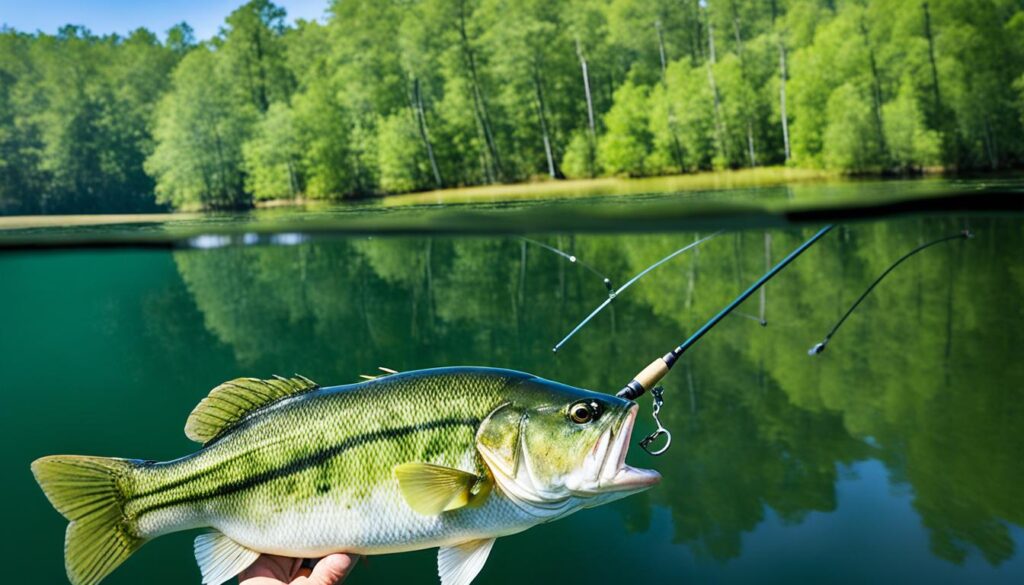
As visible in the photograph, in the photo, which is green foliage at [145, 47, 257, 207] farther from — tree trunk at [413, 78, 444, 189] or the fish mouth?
the fish mouth

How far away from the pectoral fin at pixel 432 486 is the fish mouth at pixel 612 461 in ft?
1.08

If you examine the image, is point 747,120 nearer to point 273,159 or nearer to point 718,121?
point 718,121

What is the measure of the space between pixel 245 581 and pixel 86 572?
48 centimetres

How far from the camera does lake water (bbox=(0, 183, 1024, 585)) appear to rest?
1059 cm

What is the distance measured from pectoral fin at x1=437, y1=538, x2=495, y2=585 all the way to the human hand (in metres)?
0.32

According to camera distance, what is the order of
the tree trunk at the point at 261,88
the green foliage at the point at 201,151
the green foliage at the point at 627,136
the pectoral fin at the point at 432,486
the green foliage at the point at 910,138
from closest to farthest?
the pectoral fin at the point at 432,486, the green foliage at the point at 910,138, the green foliage at the point at 201,151, the green foliage at the point at 627,136, the tree trunk at the point at 261,88

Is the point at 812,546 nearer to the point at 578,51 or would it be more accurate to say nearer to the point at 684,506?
the point at 684,506

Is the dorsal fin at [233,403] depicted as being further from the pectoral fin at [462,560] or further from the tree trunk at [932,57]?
the tree trunk at [932,57]

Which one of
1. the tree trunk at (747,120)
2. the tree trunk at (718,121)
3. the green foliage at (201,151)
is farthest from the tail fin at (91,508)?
the tree trunk at (747,120)

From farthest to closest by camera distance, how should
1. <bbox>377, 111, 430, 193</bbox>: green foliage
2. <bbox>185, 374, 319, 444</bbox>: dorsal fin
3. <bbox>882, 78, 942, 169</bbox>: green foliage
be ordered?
<bbox>377, 111, 430, 193</bbox>: green foliage
<bbox>882, 78, 942, 169</bbox>: green foliage
<bbox>185, 374, 319, 444</bbox>: dorsal fin

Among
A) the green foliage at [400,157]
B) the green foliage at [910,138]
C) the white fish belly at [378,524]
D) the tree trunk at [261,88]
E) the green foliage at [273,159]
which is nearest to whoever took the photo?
the white fish belly at [378,524]

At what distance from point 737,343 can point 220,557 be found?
59.5 feet

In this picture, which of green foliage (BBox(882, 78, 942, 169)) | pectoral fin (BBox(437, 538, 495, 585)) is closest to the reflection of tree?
pectoral fin (BBox(437, 538, 495, 585))

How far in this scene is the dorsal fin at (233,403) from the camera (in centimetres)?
238
